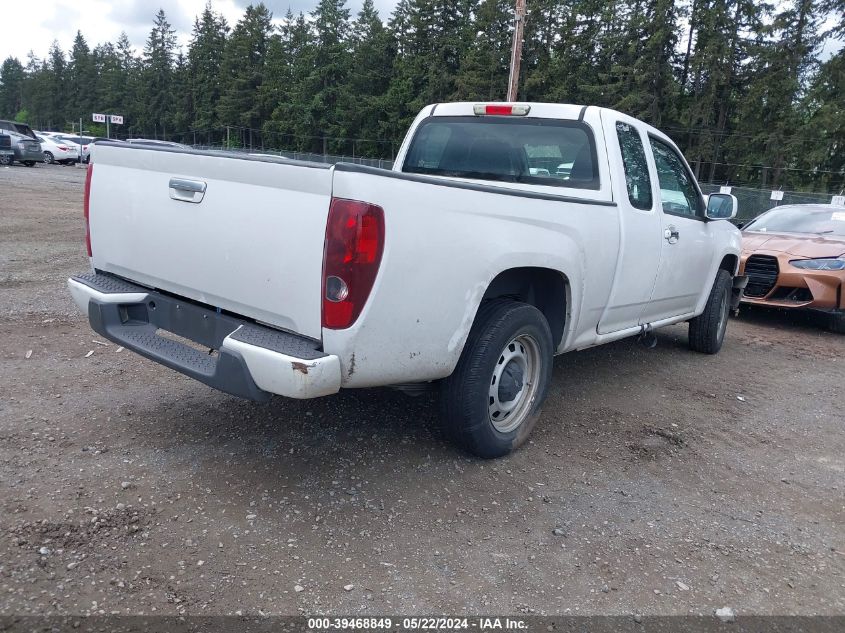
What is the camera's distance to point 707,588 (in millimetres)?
2680

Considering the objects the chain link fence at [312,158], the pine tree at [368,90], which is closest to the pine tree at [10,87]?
the pine tree at [368,90]

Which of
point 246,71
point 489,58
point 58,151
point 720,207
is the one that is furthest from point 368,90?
point 720,207

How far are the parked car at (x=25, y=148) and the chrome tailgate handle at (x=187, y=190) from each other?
29.6 m

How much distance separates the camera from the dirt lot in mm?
2529

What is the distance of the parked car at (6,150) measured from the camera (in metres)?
26.9

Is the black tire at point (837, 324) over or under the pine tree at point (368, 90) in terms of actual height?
under

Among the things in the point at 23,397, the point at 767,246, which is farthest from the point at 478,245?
the point at 767,246

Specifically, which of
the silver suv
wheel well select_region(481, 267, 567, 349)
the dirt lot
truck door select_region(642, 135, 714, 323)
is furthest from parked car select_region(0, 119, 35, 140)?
wheel well select_region(481, 267, 567, 349)

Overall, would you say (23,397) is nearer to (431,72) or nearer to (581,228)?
(581,228)

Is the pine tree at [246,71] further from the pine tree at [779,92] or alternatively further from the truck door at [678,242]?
the truck door at [678,242]

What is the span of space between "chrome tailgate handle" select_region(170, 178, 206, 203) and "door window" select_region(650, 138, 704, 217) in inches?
131

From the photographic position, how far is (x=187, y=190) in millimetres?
3117

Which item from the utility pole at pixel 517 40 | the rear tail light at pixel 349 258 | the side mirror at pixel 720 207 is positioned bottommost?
the rear tail light at pixel 349 258

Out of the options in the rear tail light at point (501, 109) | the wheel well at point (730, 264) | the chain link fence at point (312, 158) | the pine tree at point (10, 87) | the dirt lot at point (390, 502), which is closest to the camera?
the dirt lot at point (390, 502)
